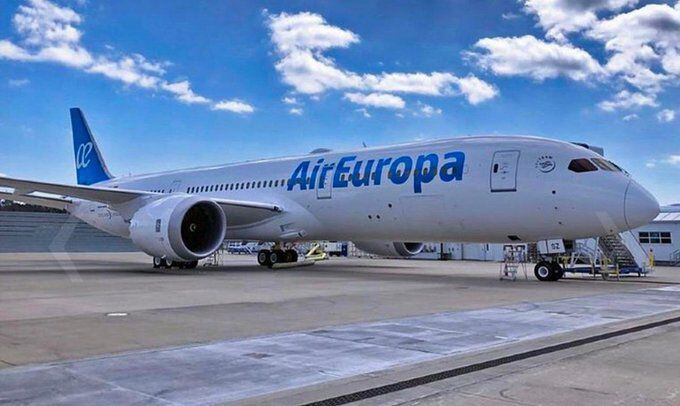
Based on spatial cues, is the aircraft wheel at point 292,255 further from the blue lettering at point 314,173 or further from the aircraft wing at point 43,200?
the aircraft wing at point 43,200

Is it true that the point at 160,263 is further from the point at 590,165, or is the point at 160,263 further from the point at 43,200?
the point at 590,165

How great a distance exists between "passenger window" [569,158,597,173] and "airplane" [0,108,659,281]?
0.02 meters

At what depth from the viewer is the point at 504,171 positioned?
14.1 metres

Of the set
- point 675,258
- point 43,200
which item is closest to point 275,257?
point 43,200

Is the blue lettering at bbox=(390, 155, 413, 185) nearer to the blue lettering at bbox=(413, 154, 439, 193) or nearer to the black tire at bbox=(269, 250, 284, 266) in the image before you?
the blue lettering at bbox=(413, 154, 439, 193)

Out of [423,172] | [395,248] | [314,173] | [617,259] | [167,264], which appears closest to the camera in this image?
[423,172]

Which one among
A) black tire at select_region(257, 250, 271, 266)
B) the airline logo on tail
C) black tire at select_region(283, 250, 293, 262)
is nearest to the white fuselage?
black tire at select_region(257, 250, 271, 266)

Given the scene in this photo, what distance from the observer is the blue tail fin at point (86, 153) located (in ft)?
88.3

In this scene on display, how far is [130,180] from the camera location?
83.5 ft

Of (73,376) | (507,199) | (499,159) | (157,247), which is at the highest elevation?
(499,159)

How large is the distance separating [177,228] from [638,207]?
11126mm

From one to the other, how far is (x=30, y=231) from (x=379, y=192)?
4135cm

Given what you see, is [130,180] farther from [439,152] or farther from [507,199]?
[507,199]

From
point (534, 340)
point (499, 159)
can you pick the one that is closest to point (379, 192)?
point (499, 159)
